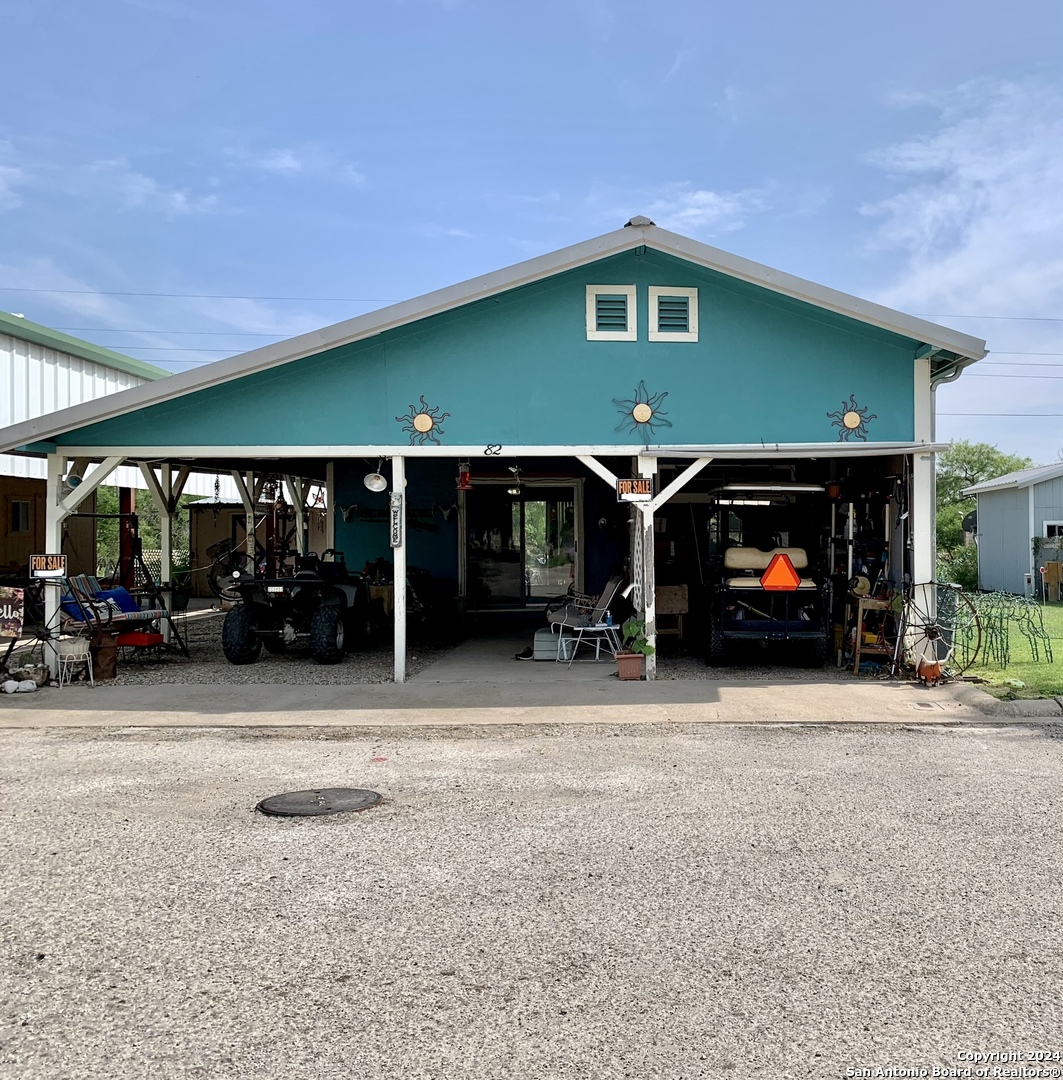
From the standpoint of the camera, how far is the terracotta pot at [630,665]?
36.7 feet

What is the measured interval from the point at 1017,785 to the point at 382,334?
7.95 metres

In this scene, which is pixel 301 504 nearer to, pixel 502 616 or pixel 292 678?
pixel 502 616

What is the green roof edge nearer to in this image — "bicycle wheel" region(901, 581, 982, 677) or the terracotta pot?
the terracotta pot

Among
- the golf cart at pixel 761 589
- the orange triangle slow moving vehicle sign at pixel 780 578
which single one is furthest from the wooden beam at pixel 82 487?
the orange triangle slow moving vehicle sign at pixel 780 578

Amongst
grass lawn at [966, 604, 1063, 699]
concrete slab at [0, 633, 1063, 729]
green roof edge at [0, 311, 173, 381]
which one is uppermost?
green roof edge at [0, 311, 173, 381]

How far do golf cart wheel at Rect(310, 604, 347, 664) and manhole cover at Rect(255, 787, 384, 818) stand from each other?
6016 millimetres

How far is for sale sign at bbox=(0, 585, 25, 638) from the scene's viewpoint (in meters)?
11.0

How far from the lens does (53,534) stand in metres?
11.5

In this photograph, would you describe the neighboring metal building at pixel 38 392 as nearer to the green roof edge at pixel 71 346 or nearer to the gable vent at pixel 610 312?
the green roof edge at pixel 71 346

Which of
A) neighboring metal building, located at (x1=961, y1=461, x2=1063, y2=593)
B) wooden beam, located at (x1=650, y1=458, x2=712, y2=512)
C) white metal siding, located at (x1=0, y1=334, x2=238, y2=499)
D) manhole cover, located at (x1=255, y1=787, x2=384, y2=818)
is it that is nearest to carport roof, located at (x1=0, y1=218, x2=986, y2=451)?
wooden beam, located at (x1=650, y1=458, x2=712, y2=512)

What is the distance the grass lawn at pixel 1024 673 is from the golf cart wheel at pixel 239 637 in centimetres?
904

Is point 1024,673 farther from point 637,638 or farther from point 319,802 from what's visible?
point 319,802

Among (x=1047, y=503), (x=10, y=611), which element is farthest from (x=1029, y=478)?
(x=10, y=611)

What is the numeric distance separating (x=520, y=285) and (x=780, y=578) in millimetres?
4677
